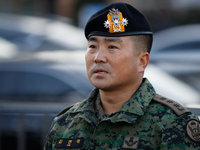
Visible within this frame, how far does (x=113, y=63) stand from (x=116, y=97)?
0.28m

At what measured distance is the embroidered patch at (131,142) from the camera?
232 cm

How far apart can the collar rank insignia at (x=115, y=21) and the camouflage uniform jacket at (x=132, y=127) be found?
0.48 meters

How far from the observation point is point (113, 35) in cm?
247

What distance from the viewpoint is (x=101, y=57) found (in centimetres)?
246

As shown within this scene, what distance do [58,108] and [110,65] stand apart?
176 centimetres

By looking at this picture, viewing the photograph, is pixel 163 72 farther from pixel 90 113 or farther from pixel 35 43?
pixel 35 43

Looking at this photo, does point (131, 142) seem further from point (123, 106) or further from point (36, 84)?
point (36, 84)

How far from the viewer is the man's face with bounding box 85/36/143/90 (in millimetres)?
2461

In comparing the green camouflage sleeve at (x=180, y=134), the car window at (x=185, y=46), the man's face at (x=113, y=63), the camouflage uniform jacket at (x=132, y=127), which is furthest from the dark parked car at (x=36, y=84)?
the car window at (x=185, y=46)

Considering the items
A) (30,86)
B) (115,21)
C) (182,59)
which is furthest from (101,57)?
(182,59)

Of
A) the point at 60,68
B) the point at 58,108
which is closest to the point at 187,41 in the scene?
the point at 60,68

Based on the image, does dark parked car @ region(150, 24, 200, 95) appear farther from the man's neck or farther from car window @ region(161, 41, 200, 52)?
the man's neck

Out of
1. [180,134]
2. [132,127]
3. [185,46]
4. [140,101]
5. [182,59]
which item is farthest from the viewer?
[185,46]

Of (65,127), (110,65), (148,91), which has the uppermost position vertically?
(110,65)
